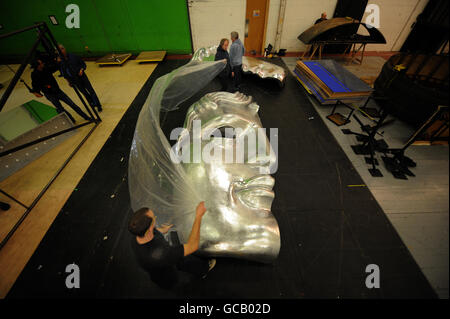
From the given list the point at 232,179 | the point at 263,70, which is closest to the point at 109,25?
the point at 263,70

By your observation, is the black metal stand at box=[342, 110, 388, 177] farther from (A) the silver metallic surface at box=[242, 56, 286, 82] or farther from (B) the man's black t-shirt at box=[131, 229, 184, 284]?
(B) the man's black t-shirt at box=[131, 229, 184, 284]

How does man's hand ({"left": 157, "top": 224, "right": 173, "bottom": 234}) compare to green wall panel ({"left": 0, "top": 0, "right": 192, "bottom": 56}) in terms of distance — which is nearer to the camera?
man's hand ({"left": 157, "top": 224, "right": 173, "bottom": 234})

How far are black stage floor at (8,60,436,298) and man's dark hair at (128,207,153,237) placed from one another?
42.0 inches

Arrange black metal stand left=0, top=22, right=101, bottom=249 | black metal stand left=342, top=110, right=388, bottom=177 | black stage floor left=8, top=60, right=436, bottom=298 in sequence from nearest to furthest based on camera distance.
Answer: black stage floor left=8, top=60, right=436, bottom=298 → black metal stand left=0, top=22, right=101, bottom=249 → black metal stand left=342, top=110, right=388, bottom=177

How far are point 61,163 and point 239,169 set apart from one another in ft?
10.6

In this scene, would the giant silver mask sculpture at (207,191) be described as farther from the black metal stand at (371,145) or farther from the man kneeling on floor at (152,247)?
the black metal stand at (371,145)

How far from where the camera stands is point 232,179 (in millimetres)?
2330

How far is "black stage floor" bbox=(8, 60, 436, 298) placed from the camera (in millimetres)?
2035

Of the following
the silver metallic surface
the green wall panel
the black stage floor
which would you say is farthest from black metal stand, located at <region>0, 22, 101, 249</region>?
the green wall panel

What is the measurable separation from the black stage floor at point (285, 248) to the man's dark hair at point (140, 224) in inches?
42.0

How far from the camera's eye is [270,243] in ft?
6.41

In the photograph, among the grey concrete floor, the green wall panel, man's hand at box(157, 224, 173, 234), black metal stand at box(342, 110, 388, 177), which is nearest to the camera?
the grey concrete floor

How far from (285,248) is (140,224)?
5.66 ft

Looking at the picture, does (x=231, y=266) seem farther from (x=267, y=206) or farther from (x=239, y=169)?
(x=239, y=169)
